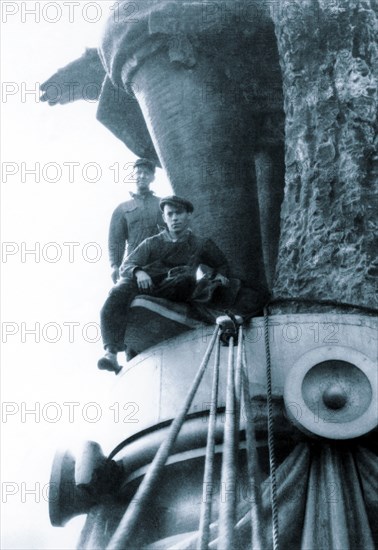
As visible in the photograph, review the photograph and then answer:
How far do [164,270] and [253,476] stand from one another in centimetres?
320

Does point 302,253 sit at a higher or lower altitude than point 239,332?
higher

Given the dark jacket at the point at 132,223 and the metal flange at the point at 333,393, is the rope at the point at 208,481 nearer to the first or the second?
the metal flange at the point at 333,393

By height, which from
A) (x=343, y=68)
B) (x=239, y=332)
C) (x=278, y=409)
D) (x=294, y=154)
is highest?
(x=343, y=68)

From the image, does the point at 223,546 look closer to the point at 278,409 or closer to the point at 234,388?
the point at 234,388

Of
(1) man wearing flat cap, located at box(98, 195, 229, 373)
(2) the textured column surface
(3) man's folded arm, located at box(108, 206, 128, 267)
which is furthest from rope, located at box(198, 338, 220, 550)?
(3) man's folded arm, located at box(108, 206, 128, 267)

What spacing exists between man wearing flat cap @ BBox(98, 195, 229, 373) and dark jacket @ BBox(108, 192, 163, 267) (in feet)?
4.14

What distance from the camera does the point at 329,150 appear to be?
34.4 feet

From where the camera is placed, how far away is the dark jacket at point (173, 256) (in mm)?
10172

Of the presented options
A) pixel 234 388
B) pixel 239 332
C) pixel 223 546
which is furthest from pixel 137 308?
pixel 223 546

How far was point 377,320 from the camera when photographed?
920cm

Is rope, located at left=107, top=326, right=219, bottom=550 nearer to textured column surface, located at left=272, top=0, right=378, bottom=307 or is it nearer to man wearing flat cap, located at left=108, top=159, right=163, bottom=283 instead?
textured column surface, located at left=272, top=0, right=378, bottom=307

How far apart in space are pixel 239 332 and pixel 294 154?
2.53 m

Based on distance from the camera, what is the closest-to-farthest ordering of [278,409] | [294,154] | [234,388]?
[234,388] < [278,409] < [294,154]

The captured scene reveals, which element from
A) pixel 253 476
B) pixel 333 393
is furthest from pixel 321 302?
pixel 253 476
